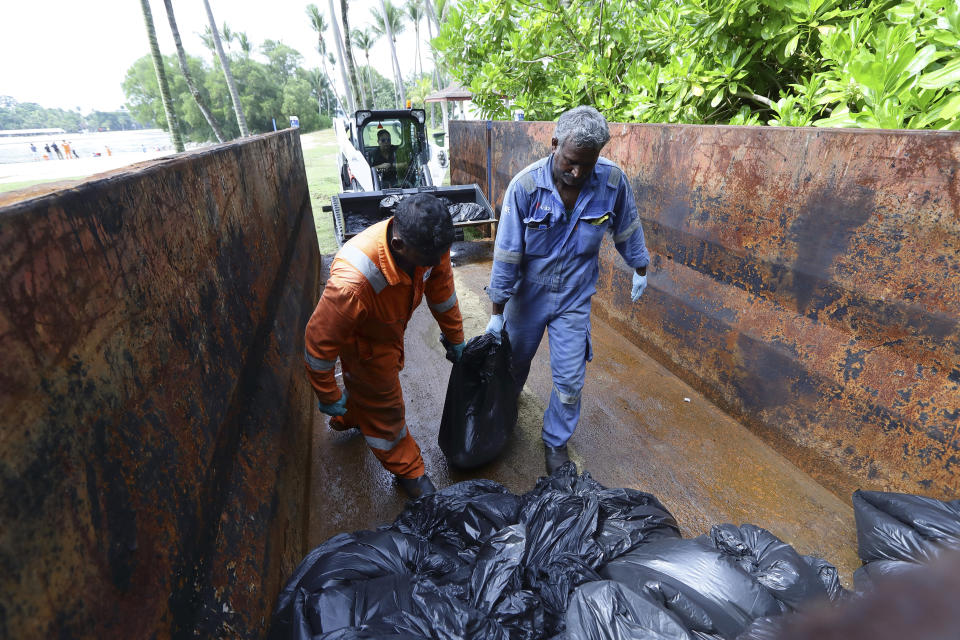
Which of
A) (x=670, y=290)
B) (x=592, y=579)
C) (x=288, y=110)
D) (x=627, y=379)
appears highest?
(x=288, y=110)

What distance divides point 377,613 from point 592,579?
A: 0.67 meters

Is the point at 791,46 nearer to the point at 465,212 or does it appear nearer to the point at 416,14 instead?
the point at 465,212

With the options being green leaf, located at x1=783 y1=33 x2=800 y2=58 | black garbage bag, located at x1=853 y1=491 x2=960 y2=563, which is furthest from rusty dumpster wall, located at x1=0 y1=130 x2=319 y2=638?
green leaf, located at x1=783 y1=33 x2=800 y2=58

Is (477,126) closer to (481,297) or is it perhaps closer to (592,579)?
(481,297)

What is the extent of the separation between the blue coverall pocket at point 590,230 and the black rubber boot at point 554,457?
1.04 m

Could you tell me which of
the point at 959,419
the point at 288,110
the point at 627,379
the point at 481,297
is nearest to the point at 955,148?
the point at 959,419

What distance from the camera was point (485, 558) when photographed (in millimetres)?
1468

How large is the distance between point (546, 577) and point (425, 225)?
1.27m

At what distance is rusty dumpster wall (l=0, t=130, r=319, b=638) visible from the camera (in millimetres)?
665

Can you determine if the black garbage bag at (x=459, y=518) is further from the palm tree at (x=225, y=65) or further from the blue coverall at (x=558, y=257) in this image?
the palm tree at (x=225, y=65)

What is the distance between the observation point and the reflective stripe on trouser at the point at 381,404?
1979 millimetres

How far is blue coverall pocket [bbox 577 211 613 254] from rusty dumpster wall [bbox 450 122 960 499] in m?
0.94

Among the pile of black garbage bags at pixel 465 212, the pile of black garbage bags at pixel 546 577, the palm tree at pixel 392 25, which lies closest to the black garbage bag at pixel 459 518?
the pile of black garbage bags at pixel 546 577

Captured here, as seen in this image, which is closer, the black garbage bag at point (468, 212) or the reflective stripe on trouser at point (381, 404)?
the reflective stripe on trouser at point (381, 404)
